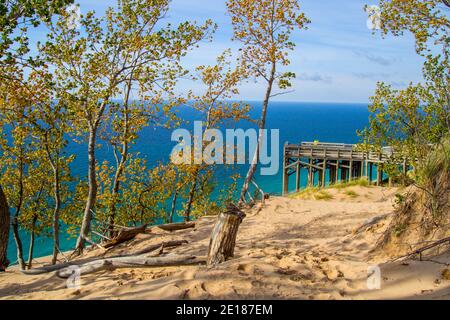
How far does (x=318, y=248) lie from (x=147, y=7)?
36.3 feet

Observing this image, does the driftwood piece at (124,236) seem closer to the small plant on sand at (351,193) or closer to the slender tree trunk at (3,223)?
the slender tree trunk at (3,223)

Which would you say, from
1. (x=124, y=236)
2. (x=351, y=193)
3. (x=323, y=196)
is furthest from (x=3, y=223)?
(x=351, y=193)

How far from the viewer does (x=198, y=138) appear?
69.8 ft

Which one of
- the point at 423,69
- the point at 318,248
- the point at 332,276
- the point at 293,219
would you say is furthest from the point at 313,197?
the point at 332,276

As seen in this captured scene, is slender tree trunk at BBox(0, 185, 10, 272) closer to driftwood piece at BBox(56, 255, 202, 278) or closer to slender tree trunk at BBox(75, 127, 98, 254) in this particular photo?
driftwood piece at BBox(56, 255, 202, 278)

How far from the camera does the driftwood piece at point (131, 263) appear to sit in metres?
8.57

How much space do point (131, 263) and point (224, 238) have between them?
2004 millimetres

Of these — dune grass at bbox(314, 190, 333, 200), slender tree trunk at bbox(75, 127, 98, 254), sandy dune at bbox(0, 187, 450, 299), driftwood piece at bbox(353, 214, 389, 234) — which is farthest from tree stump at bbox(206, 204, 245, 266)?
dune grass at bbox(314, 190, 333, 200)

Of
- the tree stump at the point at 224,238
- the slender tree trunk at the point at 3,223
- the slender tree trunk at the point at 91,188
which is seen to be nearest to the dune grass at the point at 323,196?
the slender tree trunk at the point at 91,188

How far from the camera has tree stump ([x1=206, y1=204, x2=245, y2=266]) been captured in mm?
8234

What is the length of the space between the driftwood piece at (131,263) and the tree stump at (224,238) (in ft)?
1.53

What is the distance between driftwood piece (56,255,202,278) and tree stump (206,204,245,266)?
1.53 feet

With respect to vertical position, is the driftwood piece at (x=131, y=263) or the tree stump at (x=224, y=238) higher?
the tree stump at (x=224, y=238)
